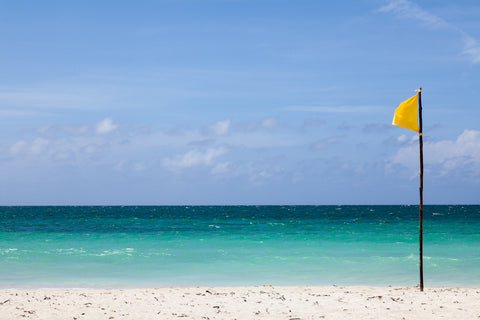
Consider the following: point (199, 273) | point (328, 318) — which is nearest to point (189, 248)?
point (199, 273)

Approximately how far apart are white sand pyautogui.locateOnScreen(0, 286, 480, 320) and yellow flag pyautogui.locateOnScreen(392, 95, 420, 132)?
3.87 meters

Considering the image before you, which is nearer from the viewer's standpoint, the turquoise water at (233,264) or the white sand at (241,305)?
the white sand at (241,305)

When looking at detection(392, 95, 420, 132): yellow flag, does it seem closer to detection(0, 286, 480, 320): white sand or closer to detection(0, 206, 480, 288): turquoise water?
detection(0, 286, 480, 320): white sand

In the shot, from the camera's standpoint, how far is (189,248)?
2312 centimetres

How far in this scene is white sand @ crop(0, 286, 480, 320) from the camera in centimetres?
917

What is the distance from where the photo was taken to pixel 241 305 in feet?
32.9

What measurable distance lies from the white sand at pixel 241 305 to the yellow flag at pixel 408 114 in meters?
3.87

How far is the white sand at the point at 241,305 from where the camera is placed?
9.17 metres

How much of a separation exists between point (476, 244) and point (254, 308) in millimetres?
19324

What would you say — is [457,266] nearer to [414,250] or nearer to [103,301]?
[414,250]

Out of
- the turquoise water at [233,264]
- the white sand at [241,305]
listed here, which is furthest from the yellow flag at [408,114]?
the turquoise water at [233,264]

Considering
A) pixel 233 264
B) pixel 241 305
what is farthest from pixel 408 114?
pixel 233 264

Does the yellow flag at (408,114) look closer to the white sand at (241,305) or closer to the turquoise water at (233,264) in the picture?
the white sand at (241,305)

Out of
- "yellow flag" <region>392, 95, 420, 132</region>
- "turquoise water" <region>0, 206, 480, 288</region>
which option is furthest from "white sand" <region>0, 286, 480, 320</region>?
"yellow flag" <region>392, 95, 420, 132</region>
